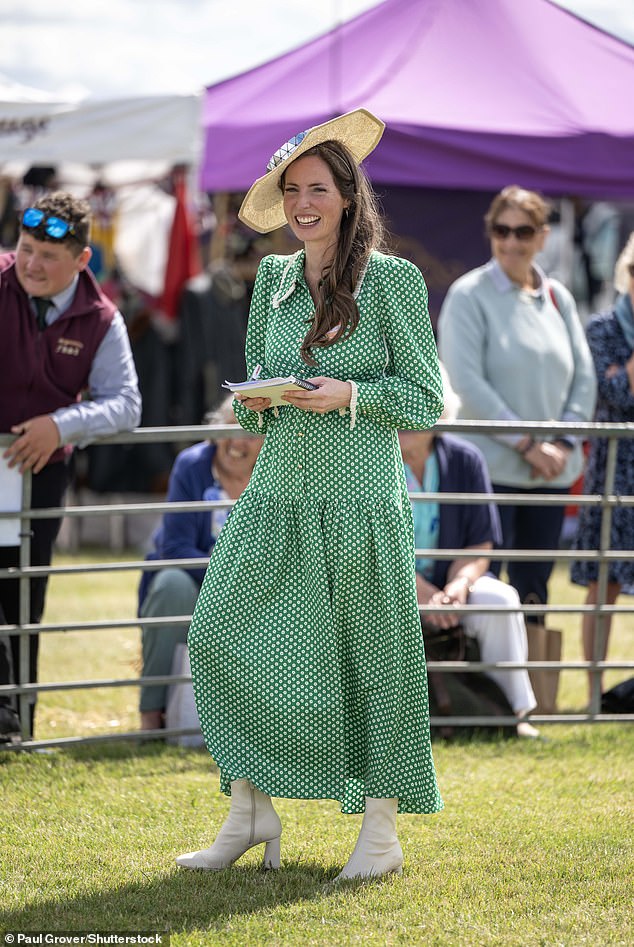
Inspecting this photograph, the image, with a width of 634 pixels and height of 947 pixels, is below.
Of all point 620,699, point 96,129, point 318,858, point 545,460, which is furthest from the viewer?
point 96,129

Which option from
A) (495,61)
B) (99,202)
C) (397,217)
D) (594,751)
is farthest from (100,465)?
(594,751)

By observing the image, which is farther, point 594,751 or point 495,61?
point 495,61

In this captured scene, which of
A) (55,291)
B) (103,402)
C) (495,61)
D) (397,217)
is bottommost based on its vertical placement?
(103,402)

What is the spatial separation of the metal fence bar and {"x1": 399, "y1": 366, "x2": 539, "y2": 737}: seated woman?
8 cm

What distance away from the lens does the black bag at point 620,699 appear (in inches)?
219

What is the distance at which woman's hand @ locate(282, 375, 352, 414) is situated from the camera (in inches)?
136

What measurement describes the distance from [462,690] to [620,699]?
71 centimetres

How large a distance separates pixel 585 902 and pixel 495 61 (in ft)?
16.7

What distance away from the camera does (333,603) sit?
3.58 metres

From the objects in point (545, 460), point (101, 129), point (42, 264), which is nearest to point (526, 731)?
point (545, 460)

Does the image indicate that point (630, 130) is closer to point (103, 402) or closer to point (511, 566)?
point (511, 566)

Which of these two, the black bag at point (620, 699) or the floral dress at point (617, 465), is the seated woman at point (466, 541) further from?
the floral dress at point (617, 465)

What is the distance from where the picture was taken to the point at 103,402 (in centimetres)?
487

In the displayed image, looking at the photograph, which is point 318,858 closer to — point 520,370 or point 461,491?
point 461,491
